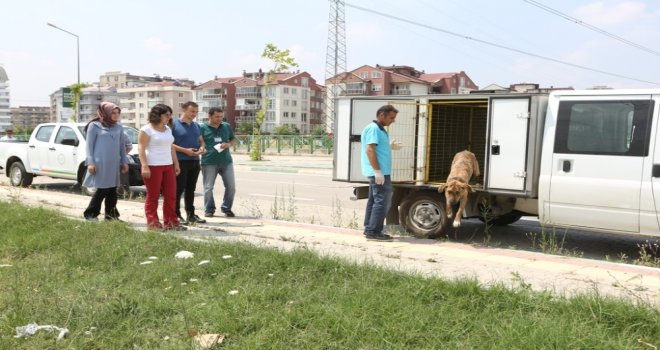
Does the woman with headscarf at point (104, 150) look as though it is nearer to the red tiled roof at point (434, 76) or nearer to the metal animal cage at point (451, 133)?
the metal animal cage at point (451, 133)

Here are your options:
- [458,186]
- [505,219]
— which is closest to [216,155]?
[458,186]

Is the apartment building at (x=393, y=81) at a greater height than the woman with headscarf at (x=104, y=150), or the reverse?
the apartment building at (x=393, y=81)

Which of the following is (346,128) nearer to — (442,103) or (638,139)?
(442,103)

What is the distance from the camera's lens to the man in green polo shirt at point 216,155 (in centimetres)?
940

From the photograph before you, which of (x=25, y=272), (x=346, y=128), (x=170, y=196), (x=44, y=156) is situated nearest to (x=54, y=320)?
(x=25, y=272)

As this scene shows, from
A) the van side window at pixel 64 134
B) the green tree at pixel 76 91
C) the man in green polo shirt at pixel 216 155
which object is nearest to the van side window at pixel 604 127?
the man in green polo shirt at pixel 216 155

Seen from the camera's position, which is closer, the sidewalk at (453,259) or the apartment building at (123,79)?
the sidewalk at (453,259)

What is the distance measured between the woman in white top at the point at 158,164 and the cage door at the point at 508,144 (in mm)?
4099

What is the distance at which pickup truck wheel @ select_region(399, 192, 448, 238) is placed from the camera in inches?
327

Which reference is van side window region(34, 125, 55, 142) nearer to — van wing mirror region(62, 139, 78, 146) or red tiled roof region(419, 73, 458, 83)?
van wing mirror region(62, 139, 78, 146)

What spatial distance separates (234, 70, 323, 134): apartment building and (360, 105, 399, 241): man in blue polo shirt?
106 m

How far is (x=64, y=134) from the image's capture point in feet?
47.1

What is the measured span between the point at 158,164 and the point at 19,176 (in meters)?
9.46

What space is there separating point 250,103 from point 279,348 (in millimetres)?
114429
